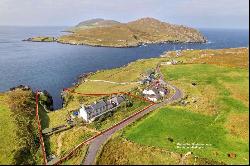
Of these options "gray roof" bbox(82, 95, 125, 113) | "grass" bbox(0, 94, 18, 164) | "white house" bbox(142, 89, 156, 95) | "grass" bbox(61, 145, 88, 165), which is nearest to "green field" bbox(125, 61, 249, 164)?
"grass" bbox(61, 145, 88, 165)

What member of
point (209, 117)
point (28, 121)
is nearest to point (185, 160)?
point (209, 117)

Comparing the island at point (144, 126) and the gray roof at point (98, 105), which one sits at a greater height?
the gray roof at point (98, 105)

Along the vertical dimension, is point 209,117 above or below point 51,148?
above

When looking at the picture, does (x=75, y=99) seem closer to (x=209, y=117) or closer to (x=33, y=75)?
(x=209, y=117)

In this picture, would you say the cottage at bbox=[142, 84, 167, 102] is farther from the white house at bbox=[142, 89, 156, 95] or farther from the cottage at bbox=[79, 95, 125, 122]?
the cottage at bbox=[79, 95, 125, 122]

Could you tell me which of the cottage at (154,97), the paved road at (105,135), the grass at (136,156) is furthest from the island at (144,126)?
the cottage at (154,97)

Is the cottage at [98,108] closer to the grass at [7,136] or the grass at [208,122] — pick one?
the grass at [208,122]
